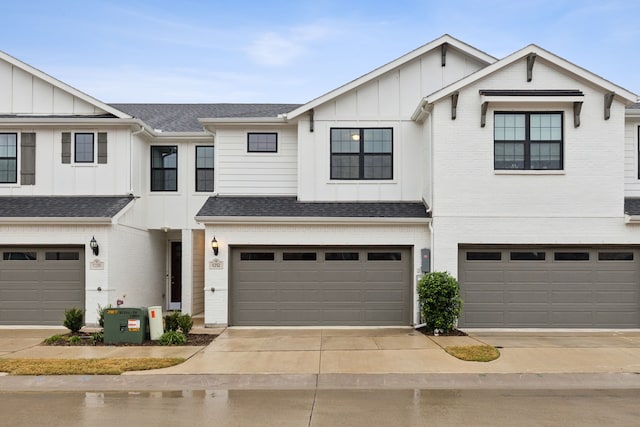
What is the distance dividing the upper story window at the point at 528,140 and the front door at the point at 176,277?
1165 centimetres

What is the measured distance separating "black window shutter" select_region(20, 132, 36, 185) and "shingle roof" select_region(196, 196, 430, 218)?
224 inches

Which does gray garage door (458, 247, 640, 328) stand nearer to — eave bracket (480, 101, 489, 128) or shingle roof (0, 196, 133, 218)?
eave bracket (480, 101, 489, 128)

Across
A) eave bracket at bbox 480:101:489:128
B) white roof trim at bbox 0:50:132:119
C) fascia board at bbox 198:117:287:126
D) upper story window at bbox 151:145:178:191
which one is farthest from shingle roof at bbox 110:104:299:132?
eave bracket at bbox 480:101:489:128

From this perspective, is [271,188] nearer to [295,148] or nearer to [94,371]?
[295,148]

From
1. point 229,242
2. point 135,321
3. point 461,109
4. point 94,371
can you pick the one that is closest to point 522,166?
point 461,109

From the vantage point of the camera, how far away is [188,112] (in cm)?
2162

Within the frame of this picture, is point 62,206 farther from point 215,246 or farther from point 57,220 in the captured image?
point 215,246

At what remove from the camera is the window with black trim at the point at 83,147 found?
17.6 m

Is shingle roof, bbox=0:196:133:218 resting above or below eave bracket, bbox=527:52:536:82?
below

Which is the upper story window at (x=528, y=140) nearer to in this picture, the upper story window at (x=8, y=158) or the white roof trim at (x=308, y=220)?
the white roof trim at (x=308, y=220)

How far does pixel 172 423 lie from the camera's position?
24.1ft

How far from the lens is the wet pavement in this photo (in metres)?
7.43

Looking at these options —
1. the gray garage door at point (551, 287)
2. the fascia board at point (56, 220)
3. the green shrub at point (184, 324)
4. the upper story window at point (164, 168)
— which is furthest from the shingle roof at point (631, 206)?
the fascia board at point (56, 220)

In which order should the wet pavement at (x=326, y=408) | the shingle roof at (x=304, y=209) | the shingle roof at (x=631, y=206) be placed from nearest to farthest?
the wet pavement at (x=326, y=408) < the shingle roof at (x=631, y=206) < the shingle roof at (x=304, y=209)
